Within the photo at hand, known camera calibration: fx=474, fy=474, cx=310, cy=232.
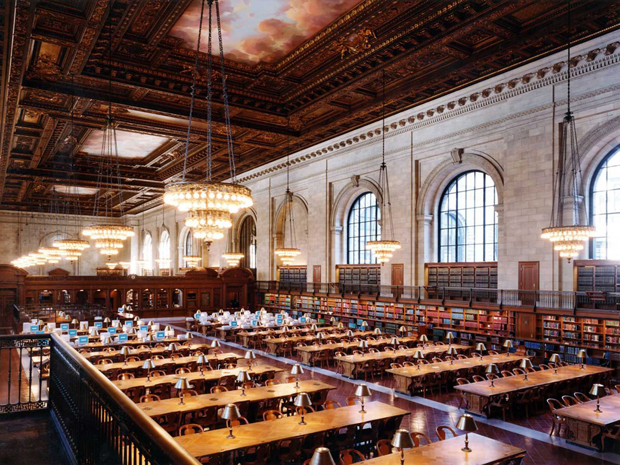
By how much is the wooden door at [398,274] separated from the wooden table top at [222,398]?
1059cm

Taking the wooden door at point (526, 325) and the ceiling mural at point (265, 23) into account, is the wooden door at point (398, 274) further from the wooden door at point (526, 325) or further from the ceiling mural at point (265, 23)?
the ceiling mural at point (265, 23)

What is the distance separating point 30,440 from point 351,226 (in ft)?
63.3

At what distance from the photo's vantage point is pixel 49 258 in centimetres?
2467

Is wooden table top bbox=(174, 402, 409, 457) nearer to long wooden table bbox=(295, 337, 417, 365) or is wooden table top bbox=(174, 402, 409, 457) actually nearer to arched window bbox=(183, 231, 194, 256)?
long wooden table bbox=(295, 337, 417, 365)

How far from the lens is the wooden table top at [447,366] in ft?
33.3

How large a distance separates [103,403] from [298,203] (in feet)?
76.5

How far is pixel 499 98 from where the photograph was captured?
15.4 meters

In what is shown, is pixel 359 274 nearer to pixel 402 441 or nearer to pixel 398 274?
pixel 398 274

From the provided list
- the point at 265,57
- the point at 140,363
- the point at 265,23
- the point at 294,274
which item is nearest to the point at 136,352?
the point at 140,363

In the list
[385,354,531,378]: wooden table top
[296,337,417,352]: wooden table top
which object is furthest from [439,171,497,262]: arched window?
[385,354,531,378]: wooden table top

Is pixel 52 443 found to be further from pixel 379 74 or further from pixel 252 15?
pixel 379 74

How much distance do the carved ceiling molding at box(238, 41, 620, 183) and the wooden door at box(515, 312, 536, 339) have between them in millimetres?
6114

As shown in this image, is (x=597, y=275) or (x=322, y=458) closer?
(x=322, y=458)

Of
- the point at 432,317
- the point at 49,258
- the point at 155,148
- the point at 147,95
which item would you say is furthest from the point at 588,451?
the point at 49,258
